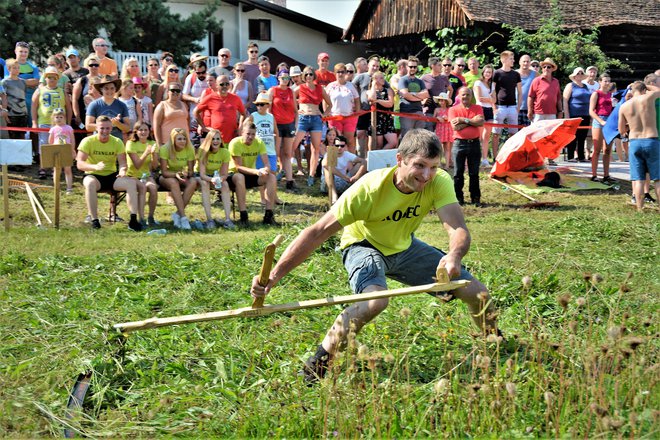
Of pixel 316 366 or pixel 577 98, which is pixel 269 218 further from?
pixel 577 98

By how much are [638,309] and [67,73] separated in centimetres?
1119

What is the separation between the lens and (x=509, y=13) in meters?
27.2

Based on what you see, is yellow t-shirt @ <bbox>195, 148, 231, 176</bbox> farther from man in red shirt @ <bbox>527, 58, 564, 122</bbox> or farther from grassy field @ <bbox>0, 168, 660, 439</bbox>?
man in red shirt @ <bbox>527, 58, 564, 122</bbox>

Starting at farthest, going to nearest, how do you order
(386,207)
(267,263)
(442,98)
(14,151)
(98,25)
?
(98,25) → (442,98) → (14,151) → (386,207) → (267,263)

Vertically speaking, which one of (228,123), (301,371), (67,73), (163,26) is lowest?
(301,371)

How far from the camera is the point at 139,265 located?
30.9ft

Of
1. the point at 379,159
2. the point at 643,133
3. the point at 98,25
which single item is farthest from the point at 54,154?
the point at 98,25

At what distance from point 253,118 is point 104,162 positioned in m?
2.99

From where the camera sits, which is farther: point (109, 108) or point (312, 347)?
point (109, 108)

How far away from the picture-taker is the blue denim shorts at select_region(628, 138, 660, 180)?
1339 cm

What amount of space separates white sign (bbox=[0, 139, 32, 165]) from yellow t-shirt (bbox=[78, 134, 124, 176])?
78 centimetres

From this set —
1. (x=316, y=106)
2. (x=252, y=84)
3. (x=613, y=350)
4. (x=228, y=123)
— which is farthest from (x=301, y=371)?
(x=252, y=84)

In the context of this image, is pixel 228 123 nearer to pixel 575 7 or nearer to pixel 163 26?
pixel 163 26

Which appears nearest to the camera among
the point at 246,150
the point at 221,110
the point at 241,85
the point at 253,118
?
the point at 246,150
